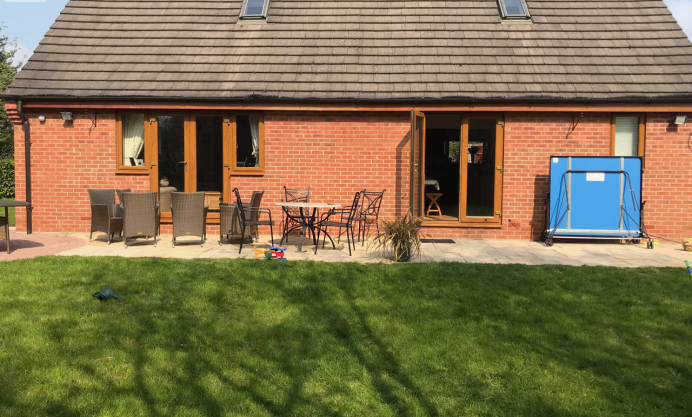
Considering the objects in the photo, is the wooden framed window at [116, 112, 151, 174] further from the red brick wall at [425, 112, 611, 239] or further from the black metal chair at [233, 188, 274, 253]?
the red brick wall at [425, 112, 611, 239]

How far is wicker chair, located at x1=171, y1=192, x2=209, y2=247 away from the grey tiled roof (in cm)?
239

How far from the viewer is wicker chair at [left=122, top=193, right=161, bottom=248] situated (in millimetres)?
8016

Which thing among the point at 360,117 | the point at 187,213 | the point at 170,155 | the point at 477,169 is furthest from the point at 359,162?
the point at 170,155

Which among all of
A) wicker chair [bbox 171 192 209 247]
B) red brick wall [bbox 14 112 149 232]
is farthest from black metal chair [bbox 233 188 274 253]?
red brick wall [bbox 14 112 149 232]

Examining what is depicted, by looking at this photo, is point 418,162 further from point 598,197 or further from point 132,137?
point 132,137

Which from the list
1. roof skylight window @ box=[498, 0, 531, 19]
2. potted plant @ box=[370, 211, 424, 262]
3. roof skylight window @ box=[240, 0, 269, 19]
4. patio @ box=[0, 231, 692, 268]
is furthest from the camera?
roof skylight window @ box=[240, 0, 269, 19]

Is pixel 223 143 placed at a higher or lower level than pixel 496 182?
higher

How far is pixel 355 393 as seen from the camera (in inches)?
134

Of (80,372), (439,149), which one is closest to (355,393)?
(80,372)

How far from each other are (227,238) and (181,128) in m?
2.57

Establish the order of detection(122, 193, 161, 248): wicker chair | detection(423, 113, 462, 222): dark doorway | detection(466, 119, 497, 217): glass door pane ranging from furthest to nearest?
detection(423, 113, 462, 222): dark doorway < detection(466, 119, 497, 217): glass door pane < detection(122, 193, 161, 248): wicker chair

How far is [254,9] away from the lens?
11.6 m

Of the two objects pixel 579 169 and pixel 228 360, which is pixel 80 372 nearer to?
pixel 228 360

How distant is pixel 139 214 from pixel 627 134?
8567 mm
